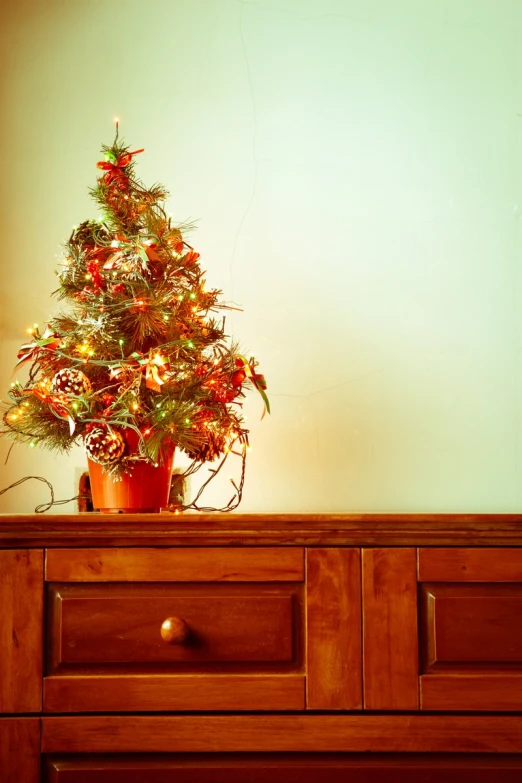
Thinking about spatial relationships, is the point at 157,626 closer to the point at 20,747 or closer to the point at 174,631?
the point at 174,631

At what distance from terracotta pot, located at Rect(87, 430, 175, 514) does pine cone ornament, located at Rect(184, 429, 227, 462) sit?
0.05 m

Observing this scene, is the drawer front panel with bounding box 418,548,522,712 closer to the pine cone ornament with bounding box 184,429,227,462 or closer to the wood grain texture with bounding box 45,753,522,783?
the wood grain texture with bounding box 45,753,522,783

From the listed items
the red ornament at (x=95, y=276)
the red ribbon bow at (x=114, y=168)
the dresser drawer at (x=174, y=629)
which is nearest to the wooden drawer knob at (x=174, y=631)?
the dresser drawer at (x=174, y=629)

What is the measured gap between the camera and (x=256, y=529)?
1.00 meters

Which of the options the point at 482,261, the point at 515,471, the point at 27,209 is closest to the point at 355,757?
the point at 515,471

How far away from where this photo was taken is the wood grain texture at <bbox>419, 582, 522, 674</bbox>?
100 centimetres

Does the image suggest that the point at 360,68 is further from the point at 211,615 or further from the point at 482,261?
the point at 211,615

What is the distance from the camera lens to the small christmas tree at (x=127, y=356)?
1.06 m

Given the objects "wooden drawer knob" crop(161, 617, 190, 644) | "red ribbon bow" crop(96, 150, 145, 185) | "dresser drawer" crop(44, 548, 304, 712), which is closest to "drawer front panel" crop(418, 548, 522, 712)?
"dresser drawer" crop(44, 548, 304, 712)

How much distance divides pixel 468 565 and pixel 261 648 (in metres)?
0.31

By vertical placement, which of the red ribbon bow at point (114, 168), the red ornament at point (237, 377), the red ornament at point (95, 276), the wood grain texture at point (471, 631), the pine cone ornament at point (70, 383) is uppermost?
the red ribbon bow at point (114, 168)

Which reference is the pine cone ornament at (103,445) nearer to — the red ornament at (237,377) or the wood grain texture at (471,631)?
the red ornament at (237,377)

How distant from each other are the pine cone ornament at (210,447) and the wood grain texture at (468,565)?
352 millimetres

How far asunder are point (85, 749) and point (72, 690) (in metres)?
0.08
